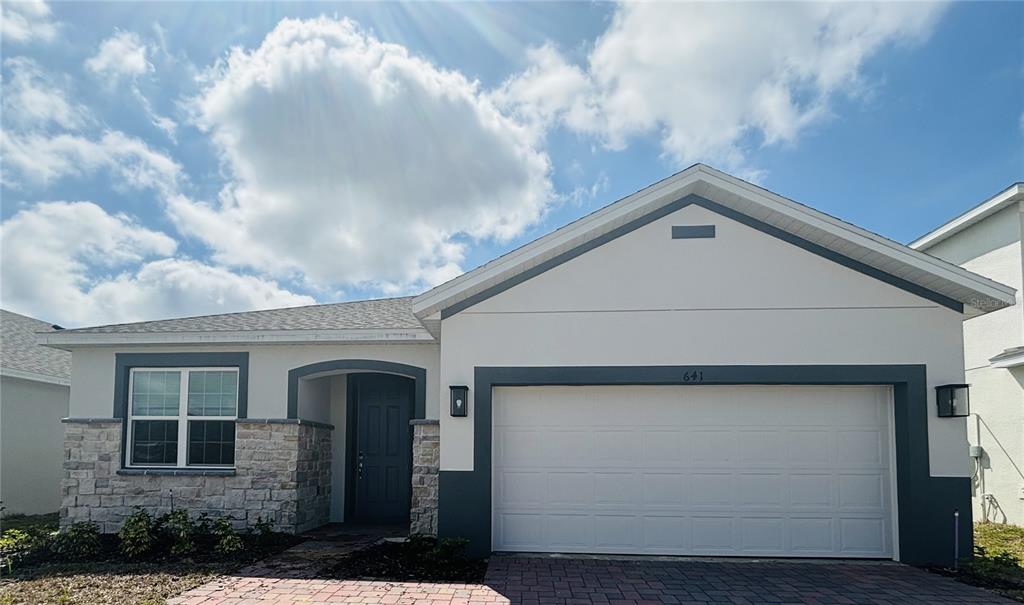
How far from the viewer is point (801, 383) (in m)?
8.55

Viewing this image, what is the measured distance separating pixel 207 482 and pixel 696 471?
675 cm

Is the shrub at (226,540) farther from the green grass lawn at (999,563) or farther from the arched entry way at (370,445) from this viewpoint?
the green grass lawn at (999,563)

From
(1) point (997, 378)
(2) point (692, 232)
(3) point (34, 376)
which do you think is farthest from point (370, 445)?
(1) point (997, 378)

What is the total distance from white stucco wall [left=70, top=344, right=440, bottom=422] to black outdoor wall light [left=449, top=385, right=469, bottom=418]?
1.18 metres

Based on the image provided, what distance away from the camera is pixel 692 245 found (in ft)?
28.9

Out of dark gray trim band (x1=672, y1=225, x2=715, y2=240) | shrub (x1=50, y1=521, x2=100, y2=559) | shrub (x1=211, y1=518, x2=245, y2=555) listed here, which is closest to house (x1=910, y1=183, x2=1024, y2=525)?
dark gray trim band (x1=672, y1=225, x2=715, y2=240)

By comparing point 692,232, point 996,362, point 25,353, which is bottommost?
point 996,362

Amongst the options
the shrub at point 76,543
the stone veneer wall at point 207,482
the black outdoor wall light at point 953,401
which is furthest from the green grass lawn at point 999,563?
the shrub at point 76,543

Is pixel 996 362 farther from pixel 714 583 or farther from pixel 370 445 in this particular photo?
pixel 370 445

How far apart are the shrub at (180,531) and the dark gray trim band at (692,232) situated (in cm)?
715

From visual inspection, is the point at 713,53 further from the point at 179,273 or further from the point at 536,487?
the point at 179,273

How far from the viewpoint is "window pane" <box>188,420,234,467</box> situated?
10289mm

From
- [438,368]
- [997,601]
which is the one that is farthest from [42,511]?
[997,601]

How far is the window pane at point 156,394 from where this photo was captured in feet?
34.4
